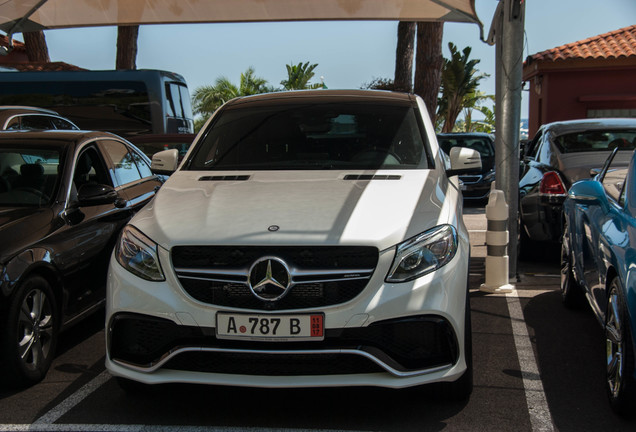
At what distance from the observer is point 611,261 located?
4125mm

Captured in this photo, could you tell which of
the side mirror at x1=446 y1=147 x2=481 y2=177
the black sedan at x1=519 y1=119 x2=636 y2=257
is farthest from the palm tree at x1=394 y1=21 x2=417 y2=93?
the side mirror at x1=446 y1=147 x2=481 y2=177

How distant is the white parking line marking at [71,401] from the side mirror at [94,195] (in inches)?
49.2

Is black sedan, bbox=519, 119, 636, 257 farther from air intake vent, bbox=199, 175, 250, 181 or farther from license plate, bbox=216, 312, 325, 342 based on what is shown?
license plate, bbox=216, 312, 325, 342

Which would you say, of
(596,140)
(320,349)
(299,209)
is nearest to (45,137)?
(299,209)

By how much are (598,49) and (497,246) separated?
17859 mm

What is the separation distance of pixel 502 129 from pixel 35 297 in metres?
4.74

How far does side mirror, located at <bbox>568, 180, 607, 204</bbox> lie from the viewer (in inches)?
194

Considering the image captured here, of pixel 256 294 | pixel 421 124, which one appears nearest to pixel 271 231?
pixel 256 294

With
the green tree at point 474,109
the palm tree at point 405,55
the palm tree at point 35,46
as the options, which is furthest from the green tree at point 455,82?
the palm tree at point 35,46

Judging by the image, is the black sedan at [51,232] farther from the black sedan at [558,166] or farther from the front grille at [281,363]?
the black sedan at [558,166]

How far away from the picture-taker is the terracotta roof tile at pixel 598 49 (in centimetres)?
2180

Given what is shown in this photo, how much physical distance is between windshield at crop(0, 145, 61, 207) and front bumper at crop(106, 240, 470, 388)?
5.93 ft

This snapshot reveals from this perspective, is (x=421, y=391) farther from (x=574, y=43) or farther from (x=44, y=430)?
(x=574, y=43)

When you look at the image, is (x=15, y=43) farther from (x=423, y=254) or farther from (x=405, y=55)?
(x=423, y=254)
